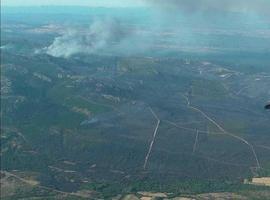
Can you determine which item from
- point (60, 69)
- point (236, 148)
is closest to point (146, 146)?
point (236, 148)

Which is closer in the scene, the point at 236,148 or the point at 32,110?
the point at 236,148

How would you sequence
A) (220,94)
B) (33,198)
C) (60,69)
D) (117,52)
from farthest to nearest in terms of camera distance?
1. (117,52)
2. (60,69)
3. (220,94)
4. (33,198)

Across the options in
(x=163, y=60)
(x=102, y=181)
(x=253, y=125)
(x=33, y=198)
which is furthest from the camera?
(x=163, y=60)

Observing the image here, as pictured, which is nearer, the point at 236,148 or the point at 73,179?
the point at 73,179

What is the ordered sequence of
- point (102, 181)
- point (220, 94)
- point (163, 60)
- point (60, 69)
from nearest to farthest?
point (102, 181) < point (220, 94) < point (60, 69) < point (163, 60)

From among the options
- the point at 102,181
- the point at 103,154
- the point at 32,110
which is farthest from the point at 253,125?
the point at 32,110

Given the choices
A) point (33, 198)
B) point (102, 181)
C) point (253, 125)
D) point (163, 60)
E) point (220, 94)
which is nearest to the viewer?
point (33, 198)

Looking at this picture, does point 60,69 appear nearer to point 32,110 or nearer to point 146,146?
point 32,110

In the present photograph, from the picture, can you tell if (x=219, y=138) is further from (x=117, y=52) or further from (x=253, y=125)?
(x=117, y=52)
